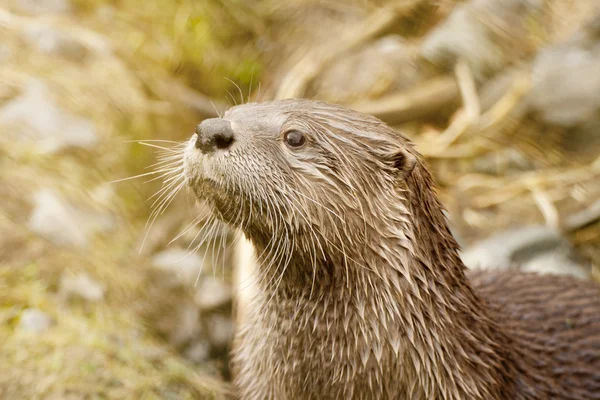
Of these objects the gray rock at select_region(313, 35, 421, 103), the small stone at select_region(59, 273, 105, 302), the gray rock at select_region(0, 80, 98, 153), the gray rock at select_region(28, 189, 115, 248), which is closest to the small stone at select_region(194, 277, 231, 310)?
the small stone at select_region(59, 273, 105, 302)

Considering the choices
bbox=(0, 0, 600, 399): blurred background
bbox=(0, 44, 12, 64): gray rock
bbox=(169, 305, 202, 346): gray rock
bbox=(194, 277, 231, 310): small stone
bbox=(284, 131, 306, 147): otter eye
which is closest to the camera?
bbox=(284, 131, 306, 147): otter eye

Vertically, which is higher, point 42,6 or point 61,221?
point 42,6

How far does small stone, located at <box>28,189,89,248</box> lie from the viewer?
9.68ft

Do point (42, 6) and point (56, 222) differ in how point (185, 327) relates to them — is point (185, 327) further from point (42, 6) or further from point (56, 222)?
point (42, 6)

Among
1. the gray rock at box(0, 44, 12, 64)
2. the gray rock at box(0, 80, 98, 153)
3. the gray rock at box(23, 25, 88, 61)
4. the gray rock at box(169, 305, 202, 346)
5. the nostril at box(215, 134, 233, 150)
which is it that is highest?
the gray rock at box(23, 25, 88, 61)

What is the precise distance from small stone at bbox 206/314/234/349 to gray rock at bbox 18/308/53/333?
2.28 feet

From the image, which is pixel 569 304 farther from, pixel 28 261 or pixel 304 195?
pixel 28 261

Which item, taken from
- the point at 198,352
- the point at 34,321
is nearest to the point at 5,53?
the point at 34,321

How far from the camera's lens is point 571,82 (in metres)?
3.89

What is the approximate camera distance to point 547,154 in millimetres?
4020

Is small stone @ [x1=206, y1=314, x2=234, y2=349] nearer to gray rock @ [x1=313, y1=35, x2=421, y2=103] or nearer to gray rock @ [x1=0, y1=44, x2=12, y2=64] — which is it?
gray rock @ [x1=313, y1=35, x2=421, y2=103]

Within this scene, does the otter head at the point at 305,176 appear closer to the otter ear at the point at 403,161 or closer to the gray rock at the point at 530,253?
the otter ear at the point at 403,161

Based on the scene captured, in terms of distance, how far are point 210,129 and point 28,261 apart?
5.24 ft

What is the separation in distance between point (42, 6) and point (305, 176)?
3193 millimetres
